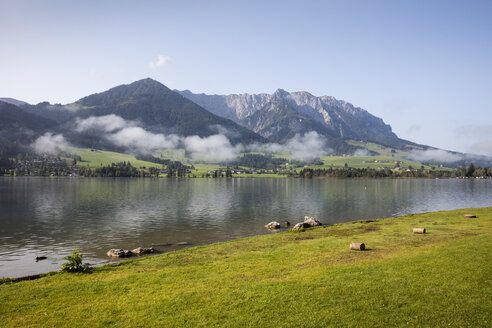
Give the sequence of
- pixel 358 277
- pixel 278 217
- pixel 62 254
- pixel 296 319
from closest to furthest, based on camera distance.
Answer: pixel 296 319
pixel 358 277
pixel 62 254
pixel 278 217

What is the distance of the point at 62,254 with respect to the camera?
43.2 m

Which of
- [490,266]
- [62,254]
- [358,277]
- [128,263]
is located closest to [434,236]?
[490,266]

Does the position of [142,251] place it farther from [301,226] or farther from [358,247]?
[358,247]

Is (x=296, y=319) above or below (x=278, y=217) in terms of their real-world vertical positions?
above

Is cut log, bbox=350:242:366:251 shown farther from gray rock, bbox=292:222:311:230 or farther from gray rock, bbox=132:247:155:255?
gray rock, bbox=132:247:155:255

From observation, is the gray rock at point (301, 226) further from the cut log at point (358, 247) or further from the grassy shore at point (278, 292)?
the grassy shore at point (278, 292)

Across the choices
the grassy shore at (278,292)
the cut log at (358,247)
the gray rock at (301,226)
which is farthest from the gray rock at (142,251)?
the cut log at (358,247)

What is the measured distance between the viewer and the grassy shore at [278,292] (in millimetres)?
16266

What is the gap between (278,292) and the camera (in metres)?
19.7

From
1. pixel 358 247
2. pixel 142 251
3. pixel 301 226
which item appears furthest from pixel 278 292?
pixel 301 226

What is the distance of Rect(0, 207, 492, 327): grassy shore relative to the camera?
1627 centimetres

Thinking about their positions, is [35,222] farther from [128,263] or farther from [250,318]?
[250,318]

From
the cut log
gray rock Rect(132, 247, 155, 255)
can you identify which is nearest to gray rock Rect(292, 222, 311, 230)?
the cut log

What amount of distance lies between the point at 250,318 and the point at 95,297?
11.2m
